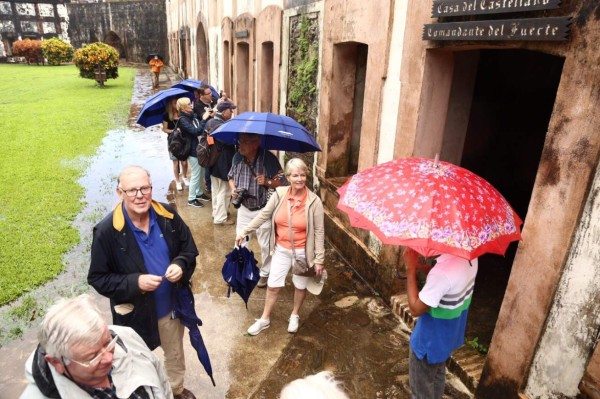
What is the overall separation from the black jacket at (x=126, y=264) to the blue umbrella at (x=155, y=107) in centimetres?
403

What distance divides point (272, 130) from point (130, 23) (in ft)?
127

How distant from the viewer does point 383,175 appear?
2.50 metres

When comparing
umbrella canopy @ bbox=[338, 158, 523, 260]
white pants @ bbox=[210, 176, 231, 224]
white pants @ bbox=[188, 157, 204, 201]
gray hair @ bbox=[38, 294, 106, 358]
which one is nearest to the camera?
gray hair @ bbox=[38, 294, 106, 358]

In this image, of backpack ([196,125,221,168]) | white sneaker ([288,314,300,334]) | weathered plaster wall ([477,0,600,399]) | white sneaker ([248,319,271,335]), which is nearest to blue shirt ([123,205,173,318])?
white sneaker ([248,319,271,335])

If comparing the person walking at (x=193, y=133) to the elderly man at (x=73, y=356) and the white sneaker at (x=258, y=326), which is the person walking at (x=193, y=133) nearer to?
the white sneaker at (x=258, y=326)

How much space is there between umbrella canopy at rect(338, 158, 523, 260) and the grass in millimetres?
4328

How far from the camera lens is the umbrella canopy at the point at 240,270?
4.02 metres

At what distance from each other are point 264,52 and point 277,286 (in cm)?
616

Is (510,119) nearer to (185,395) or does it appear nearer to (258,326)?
(258,326)

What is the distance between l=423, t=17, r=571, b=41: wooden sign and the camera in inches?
98.3

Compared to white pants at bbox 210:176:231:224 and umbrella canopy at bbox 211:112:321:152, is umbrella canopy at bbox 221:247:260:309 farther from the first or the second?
white pants at bbox 210:176:231:224

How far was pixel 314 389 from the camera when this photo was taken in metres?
1.34

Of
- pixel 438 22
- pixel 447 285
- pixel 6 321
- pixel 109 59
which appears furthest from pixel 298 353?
pixel 109 59

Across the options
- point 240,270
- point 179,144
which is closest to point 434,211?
point 240,270
